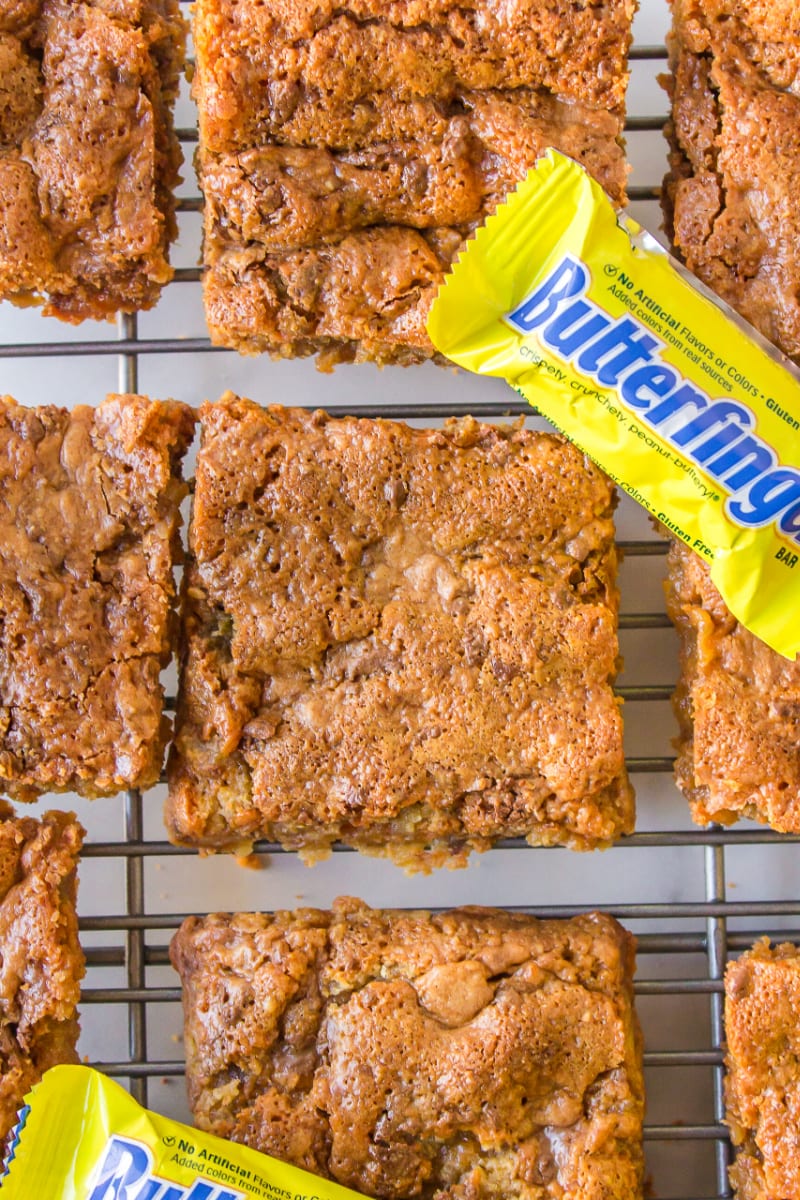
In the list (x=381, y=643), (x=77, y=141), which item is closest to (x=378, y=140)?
(x=77, y=141)

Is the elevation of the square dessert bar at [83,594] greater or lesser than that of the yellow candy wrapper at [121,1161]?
greater

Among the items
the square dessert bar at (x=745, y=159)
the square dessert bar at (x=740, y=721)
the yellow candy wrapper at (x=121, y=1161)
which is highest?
the square dessert bar at (x=745, y=159)

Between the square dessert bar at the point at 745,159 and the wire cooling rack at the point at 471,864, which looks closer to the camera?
the square dessert bar at the point at 745,159

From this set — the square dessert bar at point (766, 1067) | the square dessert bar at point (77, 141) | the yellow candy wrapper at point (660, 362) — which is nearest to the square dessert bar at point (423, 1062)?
the square dessert bar at point (766, 1067)

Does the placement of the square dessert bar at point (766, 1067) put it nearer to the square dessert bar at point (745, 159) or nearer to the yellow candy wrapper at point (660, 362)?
the yellow candy wrapper at point (660, 362)

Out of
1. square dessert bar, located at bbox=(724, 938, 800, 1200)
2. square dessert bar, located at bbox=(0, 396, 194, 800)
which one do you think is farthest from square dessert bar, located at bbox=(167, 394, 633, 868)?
square dessert bar, located at bbox=(724, 938, 800, 1200)

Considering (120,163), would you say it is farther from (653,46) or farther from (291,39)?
(653,46)

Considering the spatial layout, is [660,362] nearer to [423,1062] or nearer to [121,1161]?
[423,1062]

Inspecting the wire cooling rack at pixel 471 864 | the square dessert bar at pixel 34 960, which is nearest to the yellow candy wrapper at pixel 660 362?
the wire cooling rack at pixel 471 864
